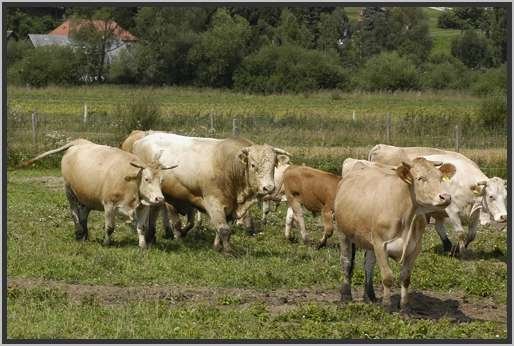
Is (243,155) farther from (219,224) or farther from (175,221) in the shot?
(175,221)

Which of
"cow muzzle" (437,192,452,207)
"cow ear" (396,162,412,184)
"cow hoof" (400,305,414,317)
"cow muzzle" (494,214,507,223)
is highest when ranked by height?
"cow ear" (396,162,412,184)

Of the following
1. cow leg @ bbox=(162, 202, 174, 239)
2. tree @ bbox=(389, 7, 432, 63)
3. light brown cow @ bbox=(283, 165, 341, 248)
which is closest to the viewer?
light brown cow @ bbox=(283, 165, 341, 248)

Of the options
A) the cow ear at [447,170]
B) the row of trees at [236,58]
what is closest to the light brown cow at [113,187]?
the cow ear at [447,170]

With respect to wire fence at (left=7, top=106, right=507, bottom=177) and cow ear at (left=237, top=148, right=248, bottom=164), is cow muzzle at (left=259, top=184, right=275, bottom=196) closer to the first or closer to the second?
cow ear at (left=237, top=148, right=248, bottom=164)

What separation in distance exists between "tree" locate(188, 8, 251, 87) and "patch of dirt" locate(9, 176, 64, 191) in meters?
20.9

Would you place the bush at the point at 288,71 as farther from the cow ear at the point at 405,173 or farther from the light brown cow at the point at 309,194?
the cow ear at the point at 405,173

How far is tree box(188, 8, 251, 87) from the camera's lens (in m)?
44.1

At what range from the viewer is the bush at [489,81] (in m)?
43.0

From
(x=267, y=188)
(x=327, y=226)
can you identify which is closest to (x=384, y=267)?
(x=267, y=188)

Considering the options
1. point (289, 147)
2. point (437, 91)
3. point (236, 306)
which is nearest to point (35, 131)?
point (289, 147)

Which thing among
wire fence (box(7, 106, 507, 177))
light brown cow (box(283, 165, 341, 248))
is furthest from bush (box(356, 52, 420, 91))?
light brown cow (box(283, 165, 341, 248))

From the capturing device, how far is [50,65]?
146 feet

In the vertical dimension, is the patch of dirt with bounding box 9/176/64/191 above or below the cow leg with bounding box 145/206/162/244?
below

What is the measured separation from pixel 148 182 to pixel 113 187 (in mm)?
→ 548
